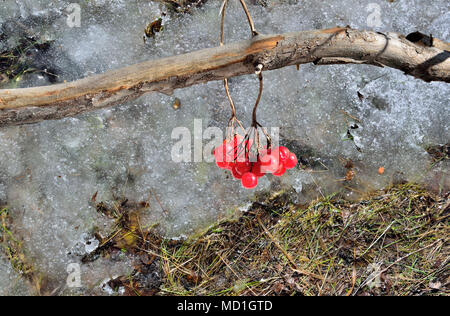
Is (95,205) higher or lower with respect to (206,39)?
lower

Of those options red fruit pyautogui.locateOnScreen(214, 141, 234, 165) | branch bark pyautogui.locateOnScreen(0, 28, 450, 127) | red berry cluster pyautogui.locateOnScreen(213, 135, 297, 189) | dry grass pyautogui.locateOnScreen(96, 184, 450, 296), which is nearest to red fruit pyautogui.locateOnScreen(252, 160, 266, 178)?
red berry cluster pyautogui.locateOnScreen(213, 135, 297, 189)

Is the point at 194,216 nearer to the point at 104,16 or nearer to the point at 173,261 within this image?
the point at 173,261

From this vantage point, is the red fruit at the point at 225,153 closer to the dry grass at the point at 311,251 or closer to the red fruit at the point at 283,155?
the red fruit at the point at 283,155

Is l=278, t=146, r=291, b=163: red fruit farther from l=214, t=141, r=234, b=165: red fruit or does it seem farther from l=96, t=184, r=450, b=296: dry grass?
l=96, t=184, r=450, b=296: dry grass

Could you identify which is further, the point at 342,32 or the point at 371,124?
the point at 371,124

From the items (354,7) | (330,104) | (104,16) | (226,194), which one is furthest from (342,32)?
(104,16)

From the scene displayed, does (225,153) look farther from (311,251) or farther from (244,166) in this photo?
(311,251)
